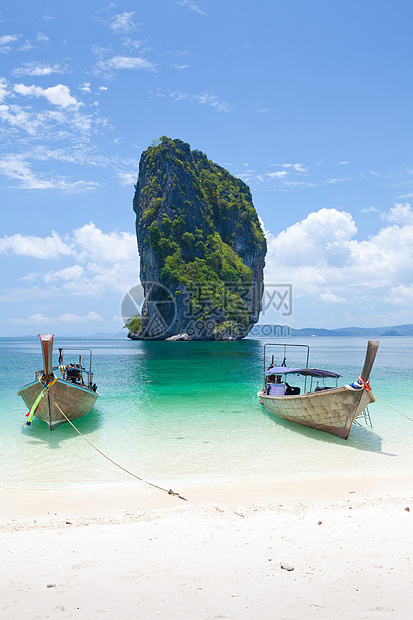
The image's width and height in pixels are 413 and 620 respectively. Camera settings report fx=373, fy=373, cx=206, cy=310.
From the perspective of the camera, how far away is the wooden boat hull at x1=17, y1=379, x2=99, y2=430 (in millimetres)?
12758

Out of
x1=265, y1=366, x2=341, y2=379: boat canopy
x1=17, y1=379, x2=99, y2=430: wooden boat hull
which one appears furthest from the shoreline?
x1=265, y1=366, x2=341, y2=379: boat canopy

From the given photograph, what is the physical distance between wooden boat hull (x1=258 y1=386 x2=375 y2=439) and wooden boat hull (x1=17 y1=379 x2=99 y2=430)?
7509 millimetres

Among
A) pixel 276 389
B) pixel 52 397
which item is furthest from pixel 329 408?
pixel 52 397

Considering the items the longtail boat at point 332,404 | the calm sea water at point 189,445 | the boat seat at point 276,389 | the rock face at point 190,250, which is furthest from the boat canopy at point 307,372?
the rock face at point 190,250

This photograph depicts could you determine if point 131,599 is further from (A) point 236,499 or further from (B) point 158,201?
(B) point 158,201

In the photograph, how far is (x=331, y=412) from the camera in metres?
12.0

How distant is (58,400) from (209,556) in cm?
980

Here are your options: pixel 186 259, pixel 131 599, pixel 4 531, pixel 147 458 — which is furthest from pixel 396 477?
pixel 186 259

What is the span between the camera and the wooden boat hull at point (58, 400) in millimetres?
12758

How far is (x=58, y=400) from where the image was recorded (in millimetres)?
13141

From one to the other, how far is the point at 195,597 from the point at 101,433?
9.82 metres

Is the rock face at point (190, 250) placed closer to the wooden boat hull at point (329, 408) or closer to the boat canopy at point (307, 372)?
the boat canopy at point (307, 372)

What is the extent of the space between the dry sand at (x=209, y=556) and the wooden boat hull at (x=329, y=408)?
363 centimetres

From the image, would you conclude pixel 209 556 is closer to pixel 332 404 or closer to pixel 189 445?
pixel 189 445
